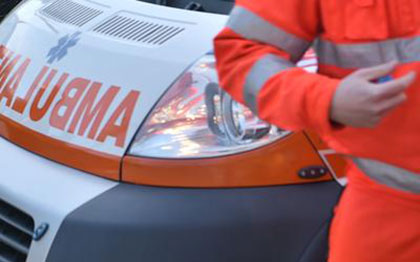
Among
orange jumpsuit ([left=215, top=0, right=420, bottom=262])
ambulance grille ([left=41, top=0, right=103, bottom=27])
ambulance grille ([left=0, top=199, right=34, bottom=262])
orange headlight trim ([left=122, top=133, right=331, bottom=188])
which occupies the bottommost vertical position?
ambulance grille ([left=0, top=199, right=34, bottom=262])

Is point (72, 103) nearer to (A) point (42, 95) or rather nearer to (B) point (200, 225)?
(A) point (42, 95)

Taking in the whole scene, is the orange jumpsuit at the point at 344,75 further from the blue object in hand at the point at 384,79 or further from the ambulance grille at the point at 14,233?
the ambulance grille at the point at 14,233

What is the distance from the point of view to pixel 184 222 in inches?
80.0

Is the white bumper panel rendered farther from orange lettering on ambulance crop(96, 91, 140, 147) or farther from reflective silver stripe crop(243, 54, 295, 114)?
reflective silver stripe crop(243, 54, 295, 114)

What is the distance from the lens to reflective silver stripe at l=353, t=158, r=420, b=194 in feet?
4.73

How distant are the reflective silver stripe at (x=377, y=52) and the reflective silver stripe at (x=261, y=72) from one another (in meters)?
0.10

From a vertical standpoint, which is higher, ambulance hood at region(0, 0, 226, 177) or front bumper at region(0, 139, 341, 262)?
ambulance hood at region(0, 0, 226, 177)

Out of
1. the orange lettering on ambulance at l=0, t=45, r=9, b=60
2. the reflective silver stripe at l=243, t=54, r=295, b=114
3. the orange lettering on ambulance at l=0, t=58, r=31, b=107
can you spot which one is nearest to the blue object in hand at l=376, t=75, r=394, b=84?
the reflective silver stripe at l=243, t=54, r=295, b=114

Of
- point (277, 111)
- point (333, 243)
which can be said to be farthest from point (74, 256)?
point (277, 111)

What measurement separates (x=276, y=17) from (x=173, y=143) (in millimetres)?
863

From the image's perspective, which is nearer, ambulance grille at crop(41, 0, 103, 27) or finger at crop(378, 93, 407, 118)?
finger at crop(378, 93, 407, 118)

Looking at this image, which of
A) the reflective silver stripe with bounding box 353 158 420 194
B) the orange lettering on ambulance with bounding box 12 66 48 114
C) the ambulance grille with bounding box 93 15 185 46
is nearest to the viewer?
the reflective silver stripe with bounding box 353 158 420 194

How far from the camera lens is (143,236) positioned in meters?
2.03

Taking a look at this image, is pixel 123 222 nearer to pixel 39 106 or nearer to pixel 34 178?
pixel 34 178
